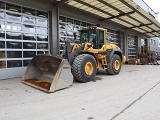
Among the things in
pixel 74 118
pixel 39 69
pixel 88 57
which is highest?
pixel 88 57

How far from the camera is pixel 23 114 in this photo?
14.0 ft

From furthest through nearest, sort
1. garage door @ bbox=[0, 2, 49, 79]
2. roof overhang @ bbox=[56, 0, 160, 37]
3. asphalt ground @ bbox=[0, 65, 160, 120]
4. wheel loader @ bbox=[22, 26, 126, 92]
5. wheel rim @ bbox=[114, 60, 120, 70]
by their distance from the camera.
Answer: roof overhang @ bbox=[56, 0, 160, 37] < wheel rim @ bbox=[114, 60, 120, 70] < garage door @ bbox=[0, 2, 49, 79] < wheel loader @ bbox=[22, 26, 126, 92] < asphalt ground @ bbox=[0, 65, 160, 120]

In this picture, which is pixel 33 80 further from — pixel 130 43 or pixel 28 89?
pixel 130 43

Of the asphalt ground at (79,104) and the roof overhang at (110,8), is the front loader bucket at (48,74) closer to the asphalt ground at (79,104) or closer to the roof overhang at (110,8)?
the asphalt ground at (79,104)

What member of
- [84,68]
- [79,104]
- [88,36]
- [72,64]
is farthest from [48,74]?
[88,36]

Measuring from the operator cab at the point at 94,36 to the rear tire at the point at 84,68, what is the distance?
170 centimetres

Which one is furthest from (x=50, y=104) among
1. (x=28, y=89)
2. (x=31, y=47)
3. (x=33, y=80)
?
(x=31, y=47)

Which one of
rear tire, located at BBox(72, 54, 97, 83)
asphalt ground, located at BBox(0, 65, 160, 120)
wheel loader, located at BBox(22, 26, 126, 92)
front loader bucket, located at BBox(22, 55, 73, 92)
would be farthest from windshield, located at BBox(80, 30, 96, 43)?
→ asphalt ground, located at BBox(0, 65, 160, 120)

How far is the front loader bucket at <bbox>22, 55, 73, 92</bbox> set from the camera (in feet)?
21.4

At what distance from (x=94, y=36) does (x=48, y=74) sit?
3626 mm

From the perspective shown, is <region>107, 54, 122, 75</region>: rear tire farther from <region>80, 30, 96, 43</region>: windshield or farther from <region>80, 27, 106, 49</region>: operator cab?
<region>80, 30, 96, 43</region>: windshield

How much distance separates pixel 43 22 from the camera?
37.7 ft

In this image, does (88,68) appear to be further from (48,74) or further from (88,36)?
(88,36)

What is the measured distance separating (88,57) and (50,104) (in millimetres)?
3745
